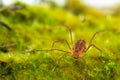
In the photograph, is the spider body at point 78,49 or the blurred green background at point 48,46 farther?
the spider body at point 78,49

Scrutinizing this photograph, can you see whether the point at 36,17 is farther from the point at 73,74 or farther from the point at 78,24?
the point at 73,74

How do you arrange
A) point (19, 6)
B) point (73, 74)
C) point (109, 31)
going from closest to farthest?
point (73, 74), point (109, 31), point (19, 6)

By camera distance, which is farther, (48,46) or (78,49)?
(48,46)

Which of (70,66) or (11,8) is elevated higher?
(11,8)

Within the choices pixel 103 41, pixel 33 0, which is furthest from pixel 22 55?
pixel 33 0

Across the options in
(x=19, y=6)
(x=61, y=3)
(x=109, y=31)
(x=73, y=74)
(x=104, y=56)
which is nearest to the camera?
(x=73, y=74)

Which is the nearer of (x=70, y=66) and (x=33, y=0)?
(x=70, y=66)

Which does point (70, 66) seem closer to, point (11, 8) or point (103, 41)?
point (103, 41)

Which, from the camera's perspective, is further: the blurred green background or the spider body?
the spider body
